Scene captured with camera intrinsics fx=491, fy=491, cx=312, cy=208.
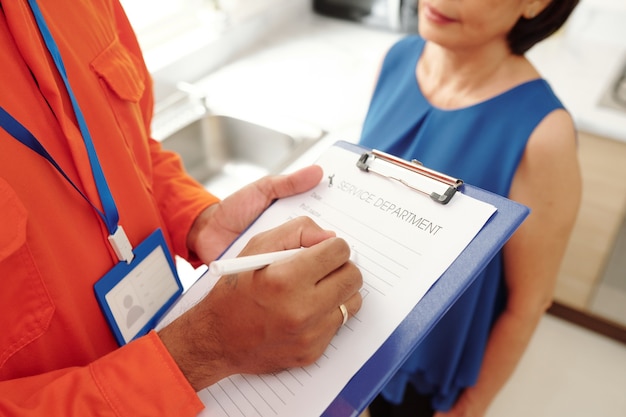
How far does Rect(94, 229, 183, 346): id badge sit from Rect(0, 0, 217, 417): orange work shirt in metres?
0.02

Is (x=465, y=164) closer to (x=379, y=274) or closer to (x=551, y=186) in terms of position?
(x=551, y=186)

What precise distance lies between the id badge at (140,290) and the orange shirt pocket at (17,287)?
94 millimetres

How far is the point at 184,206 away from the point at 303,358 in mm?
479

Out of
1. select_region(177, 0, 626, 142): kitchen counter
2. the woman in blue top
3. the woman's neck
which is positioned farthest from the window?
the woman's neck

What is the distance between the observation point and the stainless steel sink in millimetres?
1603

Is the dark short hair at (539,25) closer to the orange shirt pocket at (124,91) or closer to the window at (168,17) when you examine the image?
the orange shirt pocket at (124,91)

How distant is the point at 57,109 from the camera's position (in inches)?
23.9

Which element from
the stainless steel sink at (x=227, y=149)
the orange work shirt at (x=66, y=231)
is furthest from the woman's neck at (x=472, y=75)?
the orange work shirt at (x=66, y=231)

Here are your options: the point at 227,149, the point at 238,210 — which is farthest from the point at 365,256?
the point at 227,149

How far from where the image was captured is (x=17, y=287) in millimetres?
573

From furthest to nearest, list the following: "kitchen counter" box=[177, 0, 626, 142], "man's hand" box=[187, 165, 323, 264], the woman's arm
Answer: "kitchen counter" box=[177, 0, 626, 142], the woman's arm, "man's hand" box=[187, 165, 323, 264]

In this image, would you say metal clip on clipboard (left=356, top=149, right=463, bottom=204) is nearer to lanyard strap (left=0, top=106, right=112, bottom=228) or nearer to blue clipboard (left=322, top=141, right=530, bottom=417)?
blue clipboard (left=322, top=141, right=530, bottom=417)

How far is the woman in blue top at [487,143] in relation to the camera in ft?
2.99

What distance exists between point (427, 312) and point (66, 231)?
46 cm
